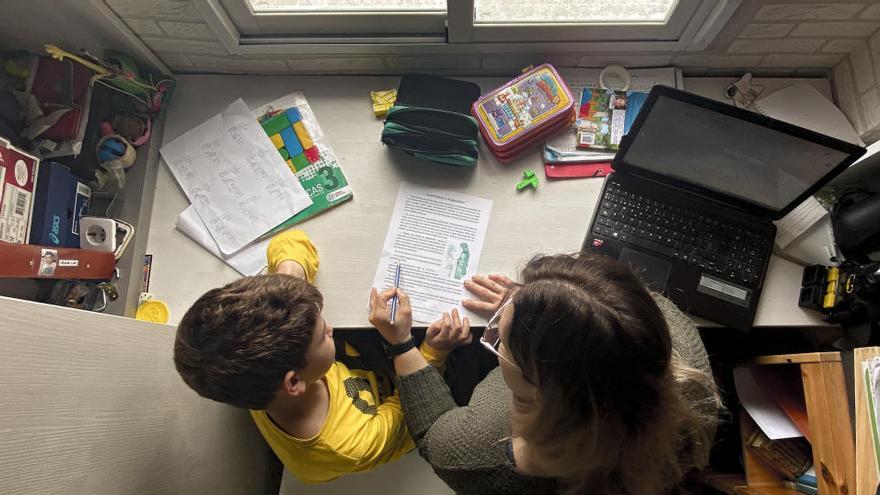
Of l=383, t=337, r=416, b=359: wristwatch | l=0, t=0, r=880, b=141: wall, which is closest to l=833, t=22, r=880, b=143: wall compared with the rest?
l=0, t=0, r=880, b=141: wall

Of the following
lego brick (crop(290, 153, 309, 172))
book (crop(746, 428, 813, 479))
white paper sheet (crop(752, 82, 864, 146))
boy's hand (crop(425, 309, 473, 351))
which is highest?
white paper sheet (crop(752, 82, 864, 146))

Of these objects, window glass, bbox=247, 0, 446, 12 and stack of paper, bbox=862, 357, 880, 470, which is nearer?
stack of paper, bbox=862, 357, 880, 470

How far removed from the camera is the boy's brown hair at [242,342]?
79 cm

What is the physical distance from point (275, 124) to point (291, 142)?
58mm

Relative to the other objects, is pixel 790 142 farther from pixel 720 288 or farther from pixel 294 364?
pixel 294 364

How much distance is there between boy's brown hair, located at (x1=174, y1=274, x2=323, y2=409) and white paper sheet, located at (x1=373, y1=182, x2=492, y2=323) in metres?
0.23

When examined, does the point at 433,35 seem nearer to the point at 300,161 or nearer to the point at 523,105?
the point at 523,105

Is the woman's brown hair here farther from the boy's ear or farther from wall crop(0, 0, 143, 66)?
wall crop(0, 0, 143, 66)

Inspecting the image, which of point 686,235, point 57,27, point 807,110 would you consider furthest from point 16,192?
point 807,110

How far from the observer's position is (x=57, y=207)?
3.18ft

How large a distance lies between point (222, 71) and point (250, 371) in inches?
29.5

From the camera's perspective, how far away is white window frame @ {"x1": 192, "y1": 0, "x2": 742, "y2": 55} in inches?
39.9

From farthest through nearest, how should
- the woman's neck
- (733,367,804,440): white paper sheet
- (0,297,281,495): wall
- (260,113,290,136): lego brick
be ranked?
(260,113,290,136): lego brick → (733,367,804,440): white paper sheet → the woman's neck → (0,297,281,495): wall

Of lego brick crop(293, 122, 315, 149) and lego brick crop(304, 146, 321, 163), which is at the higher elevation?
lego brick crop(293, 122, 315, 149)
